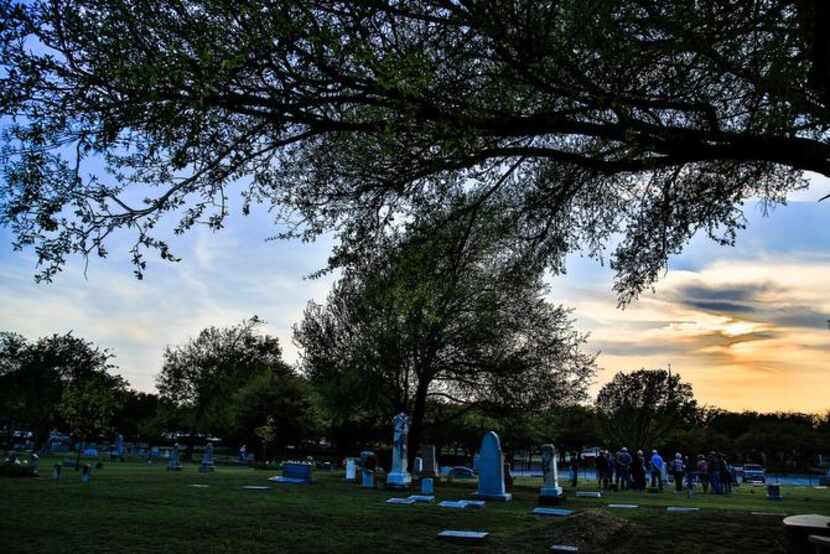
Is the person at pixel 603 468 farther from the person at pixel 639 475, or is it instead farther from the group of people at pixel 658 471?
the person at pixel 639 475

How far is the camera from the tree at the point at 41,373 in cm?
5022

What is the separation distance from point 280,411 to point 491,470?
30.2 meters

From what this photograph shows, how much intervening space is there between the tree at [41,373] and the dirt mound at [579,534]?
161 ft

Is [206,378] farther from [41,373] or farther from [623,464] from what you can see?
[623,464]

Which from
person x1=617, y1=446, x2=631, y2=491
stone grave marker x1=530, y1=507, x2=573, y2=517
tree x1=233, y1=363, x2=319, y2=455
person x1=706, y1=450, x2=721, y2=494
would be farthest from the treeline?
stone grave marker x1=530, y1=507, x2=573, y2=517

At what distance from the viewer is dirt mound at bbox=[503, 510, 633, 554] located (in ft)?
31.3

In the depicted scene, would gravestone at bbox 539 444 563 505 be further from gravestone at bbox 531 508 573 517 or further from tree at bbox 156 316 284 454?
tree at bbox 156 316 284 454

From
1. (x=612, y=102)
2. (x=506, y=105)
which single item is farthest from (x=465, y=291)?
(x=612, y=102)

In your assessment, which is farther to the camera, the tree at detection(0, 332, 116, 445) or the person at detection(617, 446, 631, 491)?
the tree at detection(0, 332, 116, 445)

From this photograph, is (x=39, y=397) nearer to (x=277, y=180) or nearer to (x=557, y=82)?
(x=277, y=180)

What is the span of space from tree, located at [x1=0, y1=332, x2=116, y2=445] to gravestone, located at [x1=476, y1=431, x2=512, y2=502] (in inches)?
1664

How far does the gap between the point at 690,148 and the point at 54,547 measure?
10634 mm

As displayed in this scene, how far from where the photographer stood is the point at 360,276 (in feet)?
37.9

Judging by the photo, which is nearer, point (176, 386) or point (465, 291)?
point (465, 291)
